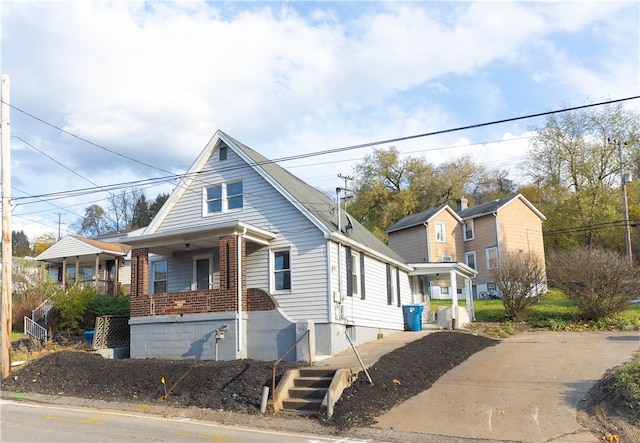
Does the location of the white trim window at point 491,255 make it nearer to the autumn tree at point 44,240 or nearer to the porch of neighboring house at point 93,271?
the porch of neighboring house at point 93,271

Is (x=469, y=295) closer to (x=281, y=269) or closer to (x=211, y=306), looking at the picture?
(x=281, y=269)

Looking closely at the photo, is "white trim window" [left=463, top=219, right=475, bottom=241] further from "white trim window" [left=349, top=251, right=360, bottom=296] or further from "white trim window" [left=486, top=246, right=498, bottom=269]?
"white trim window" [left=349, top=251, right=360, bottom=296]

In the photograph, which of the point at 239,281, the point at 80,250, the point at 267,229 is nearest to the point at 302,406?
the point at 239,281

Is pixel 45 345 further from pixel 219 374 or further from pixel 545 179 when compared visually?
pixel 545 179

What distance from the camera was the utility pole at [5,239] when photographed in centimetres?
1611

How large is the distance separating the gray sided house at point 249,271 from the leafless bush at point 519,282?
6553 mm

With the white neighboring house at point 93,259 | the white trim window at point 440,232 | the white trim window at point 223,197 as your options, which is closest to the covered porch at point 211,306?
the white trim window at point 223,197

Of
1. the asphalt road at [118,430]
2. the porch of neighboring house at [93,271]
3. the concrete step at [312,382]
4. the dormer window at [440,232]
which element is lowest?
the asphalt road at [118,430]

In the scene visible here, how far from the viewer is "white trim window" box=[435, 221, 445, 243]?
40725 mm

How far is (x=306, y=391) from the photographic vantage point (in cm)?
1255

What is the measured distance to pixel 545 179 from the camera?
159 ft

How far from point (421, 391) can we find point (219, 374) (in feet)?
15.8

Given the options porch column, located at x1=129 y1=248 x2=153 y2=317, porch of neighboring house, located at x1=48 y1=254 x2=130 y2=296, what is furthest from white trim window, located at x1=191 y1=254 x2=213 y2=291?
porch of neighboring house, located at x1=48 y1=254 x2=130 y2=296

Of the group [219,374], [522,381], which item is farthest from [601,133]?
[219,374]
